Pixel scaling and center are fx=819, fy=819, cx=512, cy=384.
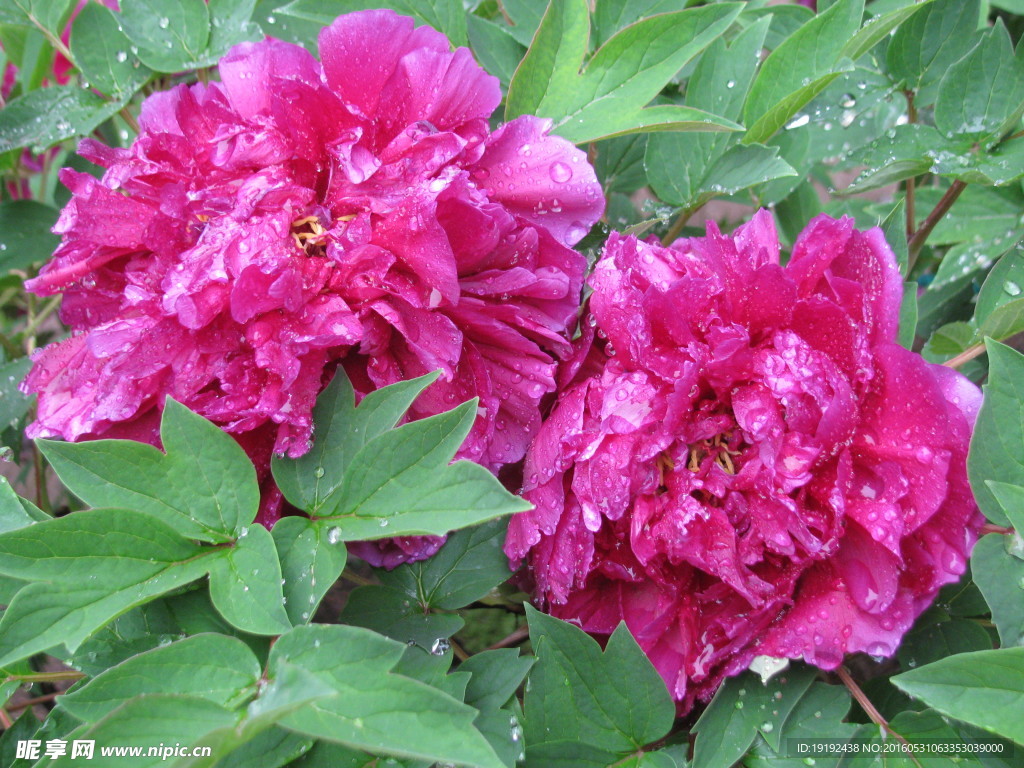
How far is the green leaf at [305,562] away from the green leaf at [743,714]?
233mm

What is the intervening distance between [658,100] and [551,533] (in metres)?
0.43

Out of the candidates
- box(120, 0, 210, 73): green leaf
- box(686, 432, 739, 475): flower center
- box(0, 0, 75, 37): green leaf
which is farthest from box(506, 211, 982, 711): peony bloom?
box(0, 0, 75, 37): green leaf

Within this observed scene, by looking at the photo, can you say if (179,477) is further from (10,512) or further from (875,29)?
Answer: (875,29)

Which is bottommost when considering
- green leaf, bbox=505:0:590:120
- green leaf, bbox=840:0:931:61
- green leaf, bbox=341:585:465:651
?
green leaf, bbox=341:585:465:651

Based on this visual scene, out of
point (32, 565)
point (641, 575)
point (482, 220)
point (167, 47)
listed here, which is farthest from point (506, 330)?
point (167, 47)

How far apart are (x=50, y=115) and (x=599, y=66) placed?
479mm

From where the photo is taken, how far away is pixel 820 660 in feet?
1.50

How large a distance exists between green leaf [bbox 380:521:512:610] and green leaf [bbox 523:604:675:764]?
7 cm

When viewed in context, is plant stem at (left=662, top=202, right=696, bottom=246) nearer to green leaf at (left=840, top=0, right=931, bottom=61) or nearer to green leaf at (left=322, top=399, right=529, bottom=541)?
green leaf at (left=840, top=0, right=931, bottom=61)

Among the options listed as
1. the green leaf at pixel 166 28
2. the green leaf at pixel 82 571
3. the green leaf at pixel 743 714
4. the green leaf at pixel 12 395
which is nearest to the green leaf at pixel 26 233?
the green leaf at pixel 12 395

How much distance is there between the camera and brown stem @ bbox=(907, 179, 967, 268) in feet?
2.13

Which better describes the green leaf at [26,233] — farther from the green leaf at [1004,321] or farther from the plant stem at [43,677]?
the green leaf at [1004,321]

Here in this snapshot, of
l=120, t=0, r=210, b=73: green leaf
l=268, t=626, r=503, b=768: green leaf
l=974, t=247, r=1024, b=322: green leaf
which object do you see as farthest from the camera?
l=120, t=0, r=210, b=73: green leaf

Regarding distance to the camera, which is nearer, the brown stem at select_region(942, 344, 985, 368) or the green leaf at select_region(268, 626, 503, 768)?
the green leaf at select_region(268, 626, 503, 768)
